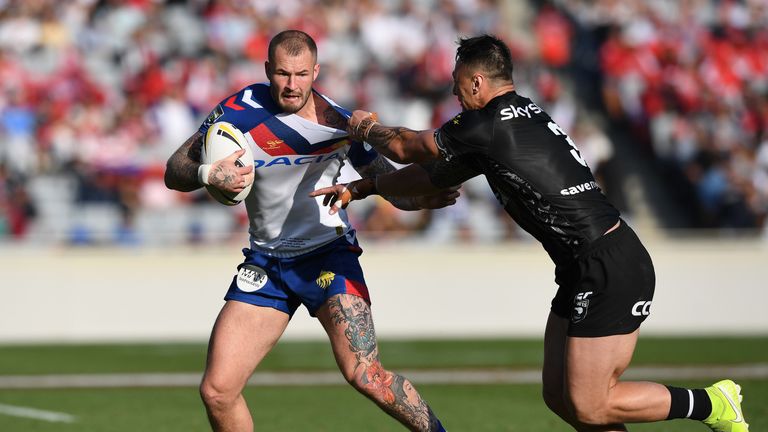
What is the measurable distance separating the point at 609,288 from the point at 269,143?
226 centimetres

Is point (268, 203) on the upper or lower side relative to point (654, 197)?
upper

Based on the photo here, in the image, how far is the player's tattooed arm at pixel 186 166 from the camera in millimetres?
7051

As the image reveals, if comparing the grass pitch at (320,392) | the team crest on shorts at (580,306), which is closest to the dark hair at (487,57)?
the team crest on shorts at (580,306)

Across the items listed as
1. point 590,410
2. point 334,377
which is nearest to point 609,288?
point 590,410

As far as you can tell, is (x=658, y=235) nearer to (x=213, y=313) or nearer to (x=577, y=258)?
(x=213, y=313)

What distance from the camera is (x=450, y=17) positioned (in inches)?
821

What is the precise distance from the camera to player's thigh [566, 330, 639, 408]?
251 inches

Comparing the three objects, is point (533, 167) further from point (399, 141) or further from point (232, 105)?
point (232, 105)

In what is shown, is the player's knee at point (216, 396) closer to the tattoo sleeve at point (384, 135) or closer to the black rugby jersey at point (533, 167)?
the tattoo sleeve at point (384, 135)

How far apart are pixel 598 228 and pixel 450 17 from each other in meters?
14.8

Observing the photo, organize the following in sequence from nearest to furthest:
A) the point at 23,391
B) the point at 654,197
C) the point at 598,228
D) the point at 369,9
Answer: the point at 598,228, the point at 23,391, the point at 654,197, the point at 369,9

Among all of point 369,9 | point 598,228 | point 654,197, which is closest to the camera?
point 598,228

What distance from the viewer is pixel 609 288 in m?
6.39

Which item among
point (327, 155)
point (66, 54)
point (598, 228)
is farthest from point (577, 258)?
point (66, 54)
